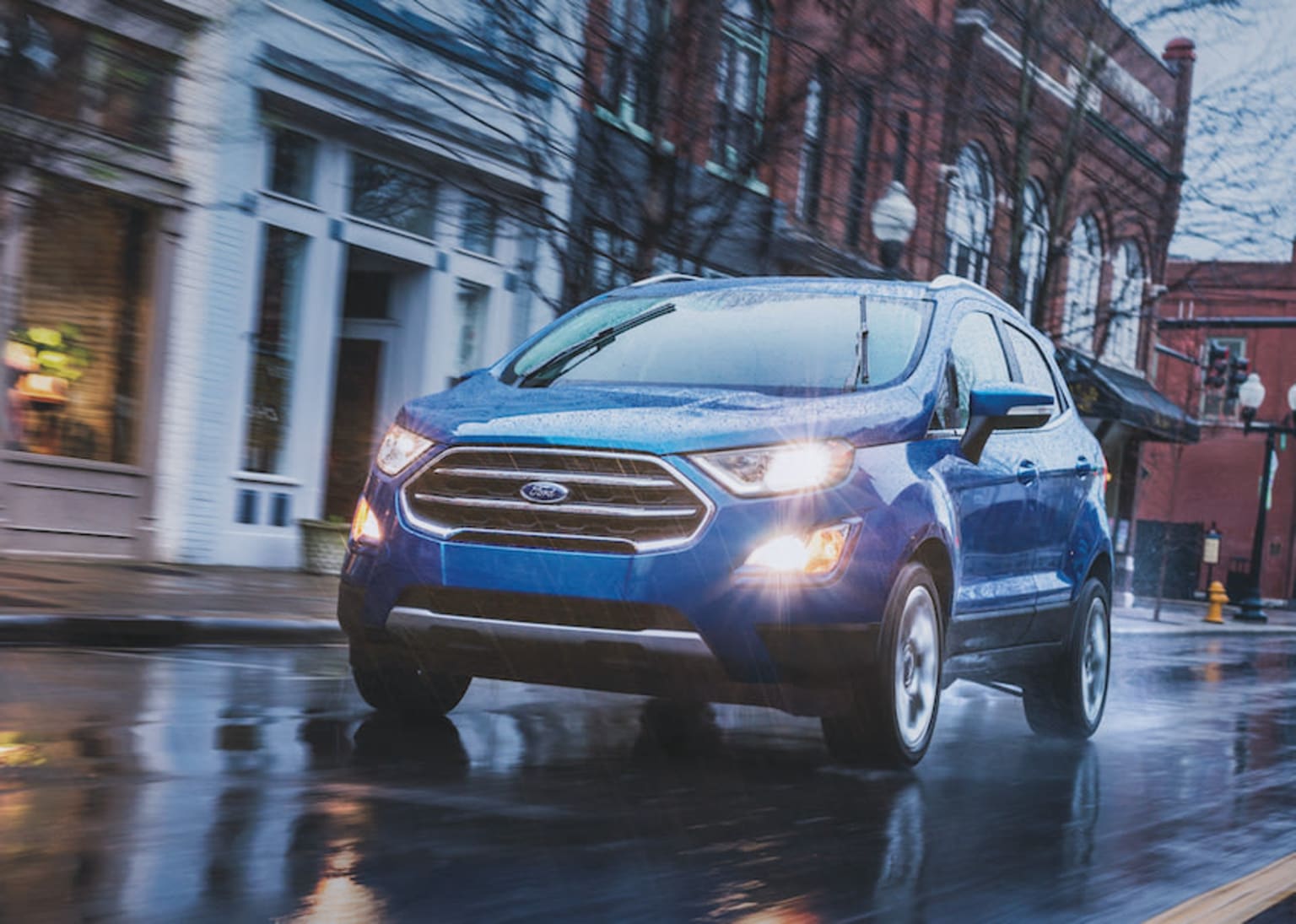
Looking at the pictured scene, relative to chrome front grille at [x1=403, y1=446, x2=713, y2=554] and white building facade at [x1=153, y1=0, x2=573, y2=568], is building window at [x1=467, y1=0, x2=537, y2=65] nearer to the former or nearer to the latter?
white building facade at [x1=153, y1=0, x2=573, y2=568]

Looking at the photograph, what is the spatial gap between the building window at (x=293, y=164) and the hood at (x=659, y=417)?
32.1 feet

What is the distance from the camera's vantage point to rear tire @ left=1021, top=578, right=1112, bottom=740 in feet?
29.2

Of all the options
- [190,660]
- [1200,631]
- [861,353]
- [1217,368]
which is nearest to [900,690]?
[861,353]

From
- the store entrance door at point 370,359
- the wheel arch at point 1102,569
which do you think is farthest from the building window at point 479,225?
the wheel arch at point 1102,569

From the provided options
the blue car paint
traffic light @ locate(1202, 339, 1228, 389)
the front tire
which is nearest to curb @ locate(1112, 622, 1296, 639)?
traffic light @ locate(1202, 339, 1228, 389)

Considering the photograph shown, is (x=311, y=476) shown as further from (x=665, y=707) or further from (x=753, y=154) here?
(x=665, y=707)

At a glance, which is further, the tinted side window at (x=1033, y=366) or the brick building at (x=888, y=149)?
the brick building at (x=888, y=149)

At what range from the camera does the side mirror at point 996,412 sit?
7.23 meters

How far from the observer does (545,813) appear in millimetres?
5414

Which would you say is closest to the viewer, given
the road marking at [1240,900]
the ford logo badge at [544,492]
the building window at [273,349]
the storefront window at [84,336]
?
the road marking at [1240,900]

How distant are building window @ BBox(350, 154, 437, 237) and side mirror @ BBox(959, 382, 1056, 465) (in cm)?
1066

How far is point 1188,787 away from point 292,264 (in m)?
10.9

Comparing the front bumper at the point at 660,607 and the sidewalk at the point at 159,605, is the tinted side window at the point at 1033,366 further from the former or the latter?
the sidewalk at the point at 159,605

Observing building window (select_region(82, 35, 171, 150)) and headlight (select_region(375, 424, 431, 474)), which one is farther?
building window (select_region(82, 35, 171, 150))
